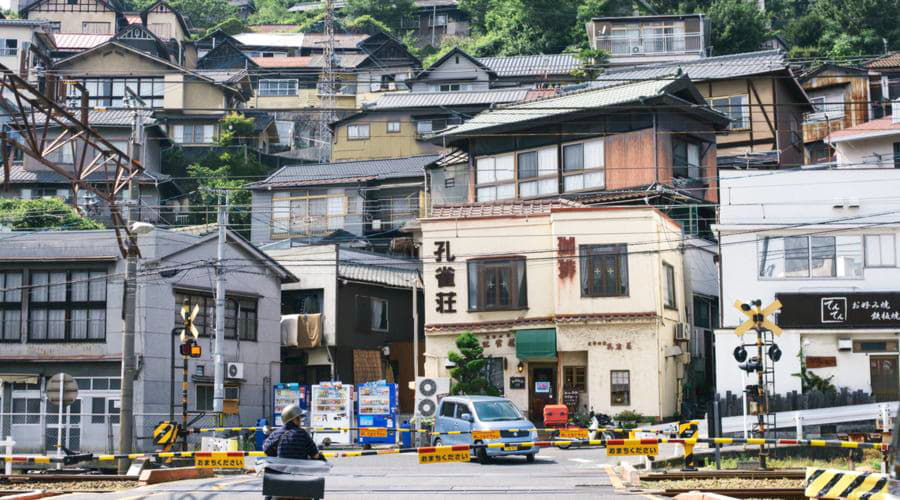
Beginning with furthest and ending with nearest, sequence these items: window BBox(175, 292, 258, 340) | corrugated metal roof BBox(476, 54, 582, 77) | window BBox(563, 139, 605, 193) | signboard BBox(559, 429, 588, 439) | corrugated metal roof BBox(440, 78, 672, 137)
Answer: corrugated metal roof BBox(476, 54, 582, 77), window BBox(563, 139, 605, 193), corrugated metal roof BBox(440, 78, 672, 137), window BBox(175, 292, 258, 340), signboard BBox(559, 429, 588, 439)

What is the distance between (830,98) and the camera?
199 ft

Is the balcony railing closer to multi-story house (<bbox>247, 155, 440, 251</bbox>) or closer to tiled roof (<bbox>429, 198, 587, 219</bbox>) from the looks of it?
multi-story house (<bbox>247, 155, 440, 251</bbox>)

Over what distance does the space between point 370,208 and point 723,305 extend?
2602 centimetres

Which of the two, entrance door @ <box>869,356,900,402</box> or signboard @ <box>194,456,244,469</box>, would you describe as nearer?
signboard @ <box>194,456,244,469</box>

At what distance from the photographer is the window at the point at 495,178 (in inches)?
1758

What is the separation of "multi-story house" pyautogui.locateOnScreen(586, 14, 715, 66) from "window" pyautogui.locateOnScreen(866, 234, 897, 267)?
110 ft

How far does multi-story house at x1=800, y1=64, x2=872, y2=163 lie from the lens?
193ft

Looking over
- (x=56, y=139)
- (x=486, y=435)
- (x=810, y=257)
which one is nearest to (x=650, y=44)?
(x=810, y=257)

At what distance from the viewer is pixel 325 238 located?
2176 inches

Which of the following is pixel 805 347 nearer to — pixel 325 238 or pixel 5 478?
pixel 5 478

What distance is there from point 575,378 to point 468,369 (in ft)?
11.9

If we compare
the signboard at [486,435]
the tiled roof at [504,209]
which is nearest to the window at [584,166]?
the tiled roof at [504,209]

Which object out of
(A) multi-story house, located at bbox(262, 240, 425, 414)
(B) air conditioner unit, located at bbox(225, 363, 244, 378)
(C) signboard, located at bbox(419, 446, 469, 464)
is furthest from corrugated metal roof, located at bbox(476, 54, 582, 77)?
(C) signboard, located at bbox(419, 446, 469, 464)

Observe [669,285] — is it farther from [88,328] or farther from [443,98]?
[443,98]
